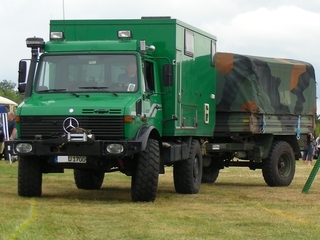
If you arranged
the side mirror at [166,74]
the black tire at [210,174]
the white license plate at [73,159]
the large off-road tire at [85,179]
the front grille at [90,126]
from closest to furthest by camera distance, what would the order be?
the front grille at [90,126], the white license plate at [73,159], the side mirror at [166,74], the large off-road tire at [85,179], the black tire at [210,174]

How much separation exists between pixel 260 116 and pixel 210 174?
6.94 ft

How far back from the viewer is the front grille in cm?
1485

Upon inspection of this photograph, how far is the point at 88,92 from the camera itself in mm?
15508

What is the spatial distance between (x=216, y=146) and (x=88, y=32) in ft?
15.4

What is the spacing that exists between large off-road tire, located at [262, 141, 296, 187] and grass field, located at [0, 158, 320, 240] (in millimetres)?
768

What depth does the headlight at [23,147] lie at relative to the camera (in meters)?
15.1

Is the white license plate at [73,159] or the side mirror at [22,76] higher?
the side mirror at [22,76]

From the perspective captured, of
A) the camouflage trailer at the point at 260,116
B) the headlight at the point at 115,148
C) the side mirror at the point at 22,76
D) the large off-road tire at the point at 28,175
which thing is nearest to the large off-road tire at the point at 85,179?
the camouflage trailer at the point at 260,116

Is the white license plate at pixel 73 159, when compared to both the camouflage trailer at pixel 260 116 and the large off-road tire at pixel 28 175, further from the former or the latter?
the camouflage trailer at pixel 260 116

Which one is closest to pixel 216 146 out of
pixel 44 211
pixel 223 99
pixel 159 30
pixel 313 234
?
pixel 223 99

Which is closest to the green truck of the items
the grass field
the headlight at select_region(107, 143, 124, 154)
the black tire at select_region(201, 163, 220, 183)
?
the headlight at select_region(107, 143, 124, 154)

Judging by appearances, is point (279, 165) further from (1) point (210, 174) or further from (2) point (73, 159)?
(2) point (73, 159)

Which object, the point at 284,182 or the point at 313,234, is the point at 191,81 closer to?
the point at 284,182

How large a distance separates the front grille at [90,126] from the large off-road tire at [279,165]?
6.67 m
